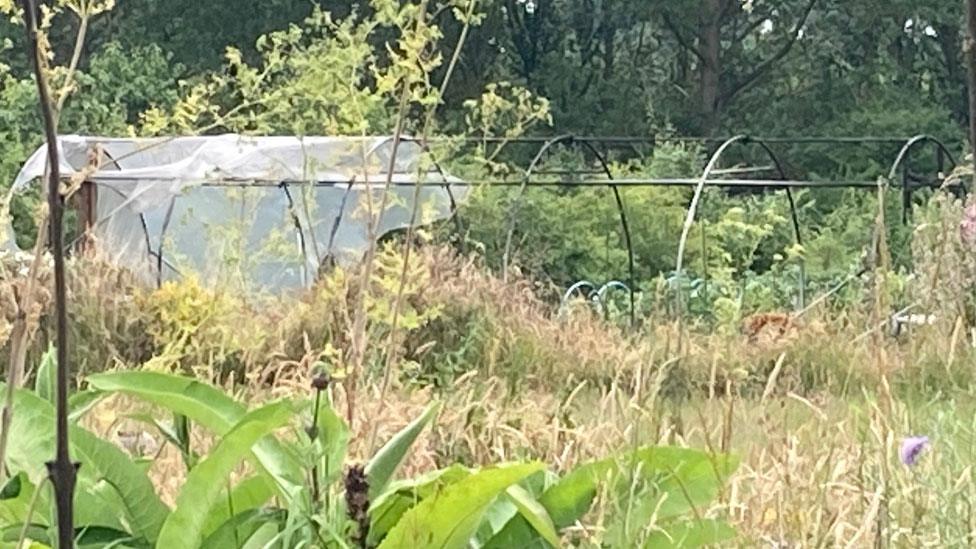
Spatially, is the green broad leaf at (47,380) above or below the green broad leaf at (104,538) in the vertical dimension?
above

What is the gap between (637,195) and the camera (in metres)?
16.0

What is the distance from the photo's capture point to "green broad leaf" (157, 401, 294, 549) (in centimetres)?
174

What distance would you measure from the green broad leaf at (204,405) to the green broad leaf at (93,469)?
0.26 ft

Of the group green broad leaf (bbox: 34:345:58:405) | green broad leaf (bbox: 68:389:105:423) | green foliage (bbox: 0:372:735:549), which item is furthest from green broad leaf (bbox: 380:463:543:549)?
green broad leaf (bbox: 34:345:58:405)

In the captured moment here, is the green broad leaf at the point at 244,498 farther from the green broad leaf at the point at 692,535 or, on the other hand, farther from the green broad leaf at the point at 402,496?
the green broad leaf at the point at 692,535

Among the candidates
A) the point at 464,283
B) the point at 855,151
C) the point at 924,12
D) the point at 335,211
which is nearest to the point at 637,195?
the point at 335,211

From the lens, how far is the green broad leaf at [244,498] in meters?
2.06

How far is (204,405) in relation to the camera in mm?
1964

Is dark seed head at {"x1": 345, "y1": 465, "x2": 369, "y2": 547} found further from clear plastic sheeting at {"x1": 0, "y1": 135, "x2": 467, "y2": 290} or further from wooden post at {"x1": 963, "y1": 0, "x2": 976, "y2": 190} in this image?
clear plastic sheeting at {"x1": 0, "y1": 135, "x2": 467, "y2": 290}

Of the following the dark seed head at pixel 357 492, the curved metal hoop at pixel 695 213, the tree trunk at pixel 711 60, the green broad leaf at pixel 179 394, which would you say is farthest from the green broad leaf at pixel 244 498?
the tree trunk at pixel 711 60

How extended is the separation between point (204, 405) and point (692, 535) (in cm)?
67

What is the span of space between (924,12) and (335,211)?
57.3 ft

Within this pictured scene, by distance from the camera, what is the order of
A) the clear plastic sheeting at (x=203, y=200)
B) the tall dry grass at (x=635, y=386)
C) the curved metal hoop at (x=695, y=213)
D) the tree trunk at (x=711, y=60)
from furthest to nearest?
the tree trunk at (x=711, y=60) < the clear plastic sheeting at (x=203, y=200) < the curved metal hoop at (x=695, y=213) < the tall dry grass at (x=635, y=386)

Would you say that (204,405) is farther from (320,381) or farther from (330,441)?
(320,381)
